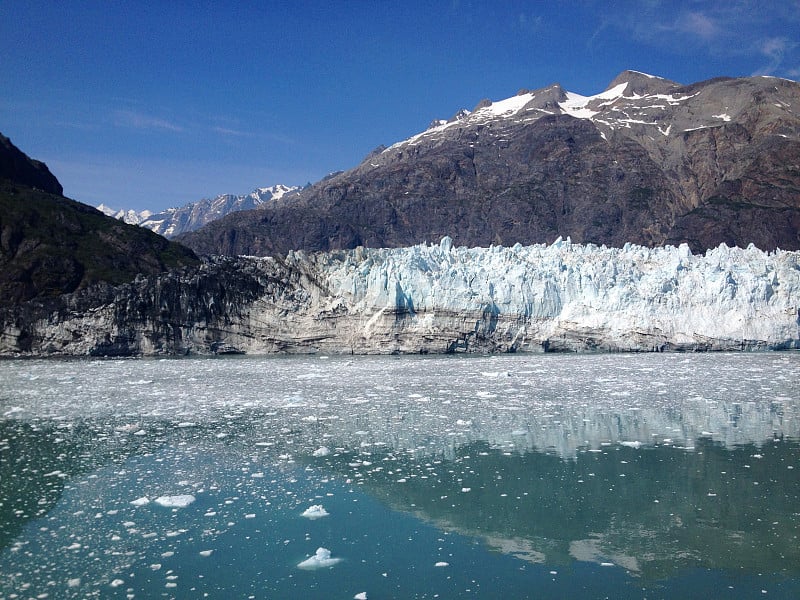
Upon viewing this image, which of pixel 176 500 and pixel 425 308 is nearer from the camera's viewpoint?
pixel 176 500

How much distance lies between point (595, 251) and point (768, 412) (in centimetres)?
2100

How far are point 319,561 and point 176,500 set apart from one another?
2957 mm

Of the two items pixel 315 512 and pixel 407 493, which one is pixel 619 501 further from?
pixel 315 512

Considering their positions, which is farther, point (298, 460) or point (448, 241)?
point (448, 241)

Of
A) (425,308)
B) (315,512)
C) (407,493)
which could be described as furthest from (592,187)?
(315,512)

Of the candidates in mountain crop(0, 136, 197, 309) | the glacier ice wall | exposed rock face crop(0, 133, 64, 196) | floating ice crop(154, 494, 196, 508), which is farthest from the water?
exposed rock face crop(0, 133, 64, 196)

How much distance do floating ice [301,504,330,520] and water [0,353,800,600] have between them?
106mm

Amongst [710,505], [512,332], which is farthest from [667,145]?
[710,505]

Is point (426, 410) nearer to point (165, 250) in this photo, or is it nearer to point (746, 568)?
point (746, 568)

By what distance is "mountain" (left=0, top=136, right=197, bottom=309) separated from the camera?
1847 inches

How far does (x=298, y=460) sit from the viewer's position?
11055mm

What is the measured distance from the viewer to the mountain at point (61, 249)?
4691 cm

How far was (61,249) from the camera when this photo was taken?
50.2 meters

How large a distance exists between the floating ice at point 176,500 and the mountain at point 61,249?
3896 centimetres
